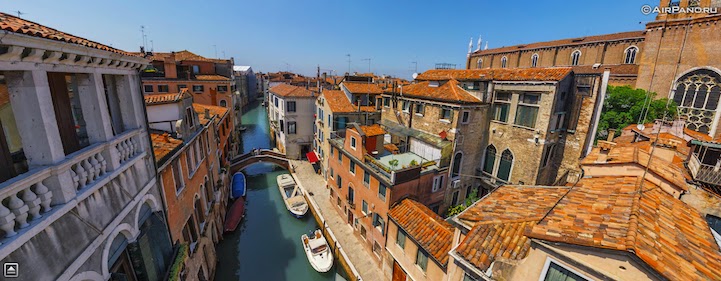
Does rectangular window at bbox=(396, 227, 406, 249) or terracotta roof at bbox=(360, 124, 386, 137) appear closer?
rectangular window at bbox=(396, 227, 406, 249)

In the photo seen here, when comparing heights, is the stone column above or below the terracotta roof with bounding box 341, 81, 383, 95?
below

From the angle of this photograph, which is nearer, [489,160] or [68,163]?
[68,163]

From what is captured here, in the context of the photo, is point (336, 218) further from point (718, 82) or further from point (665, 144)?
point (718, 82)

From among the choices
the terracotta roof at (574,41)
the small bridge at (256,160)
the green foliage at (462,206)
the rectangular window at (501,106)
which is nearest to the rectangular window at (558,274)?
the green foliage at (462,206)

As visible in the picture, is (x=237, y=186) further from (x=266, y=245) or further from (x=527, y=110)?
(x=527, y=110)

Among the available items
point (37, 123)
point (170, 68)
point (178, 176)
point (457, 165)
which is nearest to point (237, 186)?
point (178, 176)

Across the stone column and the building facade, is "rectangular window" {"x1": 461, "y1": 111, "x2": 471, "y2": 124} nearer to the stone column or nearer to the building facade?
the stone column

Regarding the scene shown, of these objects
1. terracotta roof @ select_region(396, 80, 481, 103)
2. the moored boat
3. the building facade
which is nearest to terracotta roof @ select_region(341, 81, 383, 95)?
the building facade

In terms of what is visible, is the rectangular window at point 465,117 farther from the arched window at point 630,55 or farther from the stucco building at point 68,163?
the arched window at point 630,55
